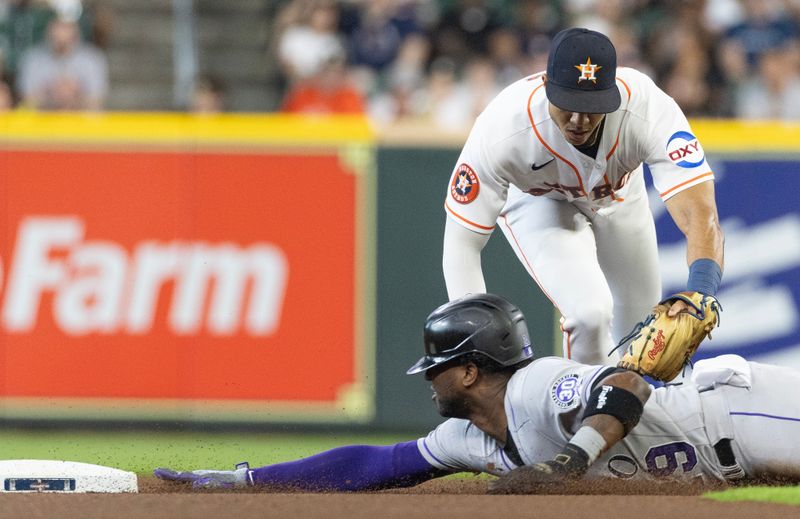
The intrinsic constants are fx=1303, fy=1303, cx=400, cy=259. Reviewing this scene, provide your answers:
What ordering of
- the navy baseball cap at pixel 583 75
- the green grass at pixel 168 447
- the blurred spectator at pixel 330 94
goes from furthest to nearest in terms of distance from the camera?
the blurred spectator at pixel 330 94, the green grass at pixel 168 447, the navy baseball cap at pixel 583 75

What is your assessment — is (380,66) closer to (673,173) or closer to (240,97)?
(240,97)

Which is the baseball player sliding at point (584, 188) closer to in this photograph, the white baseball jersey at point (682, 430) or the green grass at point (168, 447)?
the white baseball jersey at point (682, 430)

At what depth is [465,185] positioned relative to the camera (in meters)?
5.41

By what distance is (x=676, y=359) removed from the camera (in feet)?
15.6

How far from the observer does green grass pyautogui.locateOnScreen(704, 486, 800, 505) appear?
421cm

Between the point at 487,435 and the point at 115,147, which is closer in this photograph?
the point at 487,435

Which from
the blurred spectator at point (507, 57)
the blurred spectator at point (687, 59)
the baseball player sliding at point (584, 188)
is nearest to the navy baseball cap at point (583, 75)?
the baseball player sliding at point (584, 188)

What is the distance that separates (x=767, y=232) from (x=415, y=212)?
2.30 meters

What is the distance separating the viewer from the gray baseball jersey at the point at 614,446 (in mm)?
4551

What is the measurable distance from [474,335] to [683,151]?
4.01 ft

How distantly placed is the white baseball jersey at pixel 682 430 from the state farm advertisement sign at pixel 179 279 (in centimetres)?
397

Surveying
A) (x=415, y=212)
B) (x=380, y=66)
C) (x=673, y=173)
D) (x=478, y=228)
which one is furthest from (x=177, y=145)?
(x=673, y=173)

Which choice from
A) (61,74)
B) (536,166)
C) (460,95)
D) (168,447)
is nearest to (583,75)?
(536,166)

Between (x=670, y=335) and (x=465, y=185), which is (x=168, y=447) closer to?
(x=465, y=185)
